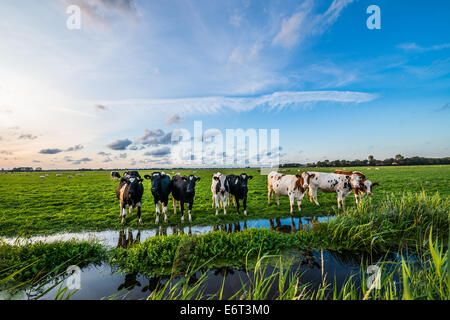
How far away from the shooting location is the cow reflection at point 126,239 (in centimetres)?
625

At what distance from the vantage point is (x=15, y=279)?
3.86 meters

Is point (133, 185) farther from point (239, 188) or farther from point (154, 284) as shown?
point (154, 284)

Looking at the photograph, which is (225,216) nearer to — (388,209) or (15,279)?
(388,209)

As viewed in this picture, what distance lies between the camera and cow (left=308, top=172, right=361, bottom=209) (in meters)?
11.2

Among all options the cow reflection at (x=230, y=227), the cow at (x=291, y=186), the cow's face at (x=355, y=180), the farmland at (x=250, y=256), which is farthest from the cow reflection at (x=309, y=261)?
the cow's face at (x=355, y=180)

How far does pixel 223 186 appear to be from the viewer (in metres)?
9.85

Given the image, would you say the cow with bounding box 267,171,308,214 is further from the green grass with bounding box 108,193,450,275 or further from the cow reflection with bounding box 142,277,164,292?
the cow reflection with bounding box 142,277,164,292

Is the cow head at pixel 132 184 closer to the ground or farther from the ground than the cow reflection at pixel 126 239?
farther from the ground

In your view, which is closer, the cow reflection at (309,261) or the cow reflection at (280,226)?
the cow reflection at (309,261)

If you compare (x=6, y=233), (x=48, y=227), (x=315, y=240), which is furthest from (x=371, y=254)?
(x=6, y=233)

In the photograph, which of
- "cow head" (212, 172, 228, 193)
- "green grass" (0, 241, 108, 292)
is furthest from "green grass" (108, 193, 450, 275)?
"cow head" (212, 172, 228, 193)

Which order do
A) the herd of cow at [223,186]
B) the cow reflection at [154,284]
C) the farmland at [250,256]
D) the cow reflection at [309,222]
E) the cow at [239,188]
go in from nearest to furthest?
the farmland at [250,256] < the cow reflection at [154,284] < the cow reflection at [309,222] < the herd of cow at [223,186] < the cow at [239,188]

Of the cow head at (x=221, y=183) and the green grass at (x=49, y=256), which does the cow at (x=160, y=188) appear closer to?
the cow head at (x=221, y=183)

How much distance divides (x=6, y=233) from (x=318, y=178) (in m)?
15.9
